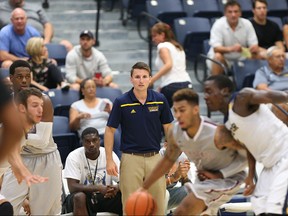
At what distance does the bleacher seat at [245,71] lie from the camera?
11.7 m

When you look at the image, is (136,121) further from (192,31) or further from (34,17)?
(34,17)

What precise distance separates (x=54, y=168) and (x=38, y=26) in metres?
4.32

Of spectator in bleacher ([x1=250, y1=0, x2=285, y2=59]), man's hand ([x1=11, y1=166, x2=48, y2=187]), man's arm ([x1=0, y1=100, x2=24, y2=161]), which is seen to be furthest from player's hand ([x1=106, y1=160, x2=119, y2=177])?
spectator in bleacher ([x1=250, y1=0, x2=285, y2=59])

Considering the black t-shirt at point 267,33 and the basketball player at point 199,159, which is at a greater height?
the black t-shirt at point 267,33

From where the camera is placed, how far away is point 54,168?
333 inches

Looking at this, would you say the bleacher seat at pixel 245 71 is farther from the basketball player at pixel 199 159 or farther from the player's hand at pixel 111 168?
the basketball player at pixel 199 159

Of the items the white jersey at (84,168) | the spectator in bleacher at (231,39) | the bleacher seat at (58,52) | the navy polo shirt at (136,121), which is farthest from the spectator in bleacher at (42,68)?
the navy polo shirt at (136,121)

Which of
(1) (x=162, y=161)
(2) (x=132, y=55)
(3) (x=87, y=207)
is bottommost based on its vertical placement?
(3) (x=87, y=207)

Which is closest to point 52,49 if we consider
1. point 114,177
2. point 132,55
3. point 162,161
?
point 132,55

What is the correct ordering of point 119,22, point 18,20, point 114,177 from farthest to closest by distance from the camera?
point 119,22, point 18,20, point 114,177

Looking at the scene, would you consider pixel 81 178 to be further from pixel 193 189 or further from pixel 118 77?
pixel 118 77

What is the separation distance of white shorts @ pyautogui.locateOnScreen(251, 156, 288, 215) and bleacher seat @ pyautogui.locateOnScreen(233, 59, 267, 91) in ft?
15.2

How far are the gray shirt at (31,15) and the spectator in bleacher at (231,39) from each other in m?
2.41

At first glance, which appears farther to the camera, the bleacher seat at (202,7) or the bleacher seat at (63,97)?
the bleacher seat at (202,7)
